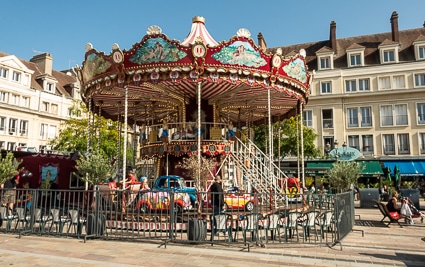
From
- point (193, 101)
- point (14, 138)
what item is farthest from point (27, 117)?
point (193, 101)

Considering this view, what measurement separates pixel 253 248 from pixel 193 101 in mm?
9930

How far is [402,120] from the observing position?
3456 cm

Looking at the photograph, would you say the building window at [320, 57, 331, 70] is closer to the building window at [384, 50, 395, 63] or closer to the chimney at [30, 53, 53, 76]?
the building window at [384, 50, 395, 63]

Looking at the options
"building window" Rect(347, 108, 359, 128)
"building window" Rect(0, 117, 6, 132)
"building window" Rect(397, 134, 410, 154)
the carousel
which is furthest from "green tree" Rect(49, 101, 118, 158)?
"building window" Rect(397, 134, 410, 154)

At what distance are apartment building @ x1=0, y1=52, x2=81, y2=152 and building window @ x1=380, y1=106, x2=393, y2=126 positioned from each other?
3089 centimetres

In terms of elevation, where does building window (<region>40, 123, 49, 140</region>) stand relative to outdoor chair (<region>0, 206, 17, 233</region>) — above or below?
above

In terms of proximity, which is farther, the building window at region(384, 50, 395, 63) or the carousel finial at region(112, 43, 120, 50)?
the building window at region(384, 50, 395, 63)

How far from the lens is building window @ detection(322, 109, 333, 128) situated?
122 feet

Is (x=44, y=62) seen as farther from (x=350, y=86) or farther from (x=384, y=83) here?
(x=384, y=83)

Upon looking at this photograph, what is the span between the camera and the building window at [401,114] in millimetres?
34531

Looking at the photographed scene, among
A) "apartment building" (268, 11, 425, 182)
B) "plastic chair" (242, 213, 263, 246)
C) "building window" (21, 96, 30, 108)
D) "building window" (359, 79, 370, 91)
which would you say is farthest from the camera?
"building window" (21, 96, 30, 108)

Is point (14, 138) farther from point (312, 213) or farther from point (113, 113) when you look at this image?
point (312, 213)

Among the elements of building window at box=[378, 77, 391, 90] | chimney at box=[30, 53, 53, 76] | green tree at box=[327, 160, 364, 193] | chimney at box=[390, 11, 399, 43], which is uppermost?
chimney at box=[390, 11, 399, 43]

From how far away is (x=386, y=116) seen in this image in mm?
35250
